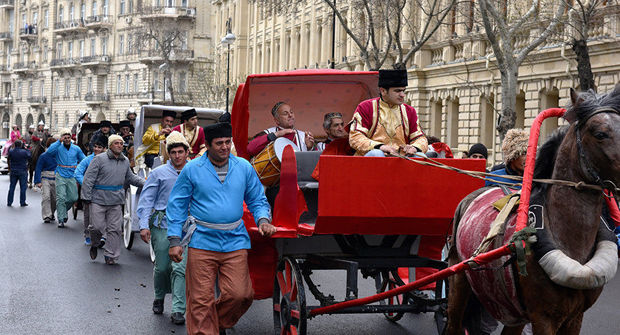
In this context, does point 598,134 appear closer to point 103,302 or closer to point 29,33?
point 103,302

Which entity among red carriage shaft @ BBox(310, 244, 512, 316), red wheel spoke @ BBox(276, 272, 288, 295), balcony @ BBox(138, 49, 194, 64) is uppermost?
balcony @ BBox(138, 49, 194, 64)

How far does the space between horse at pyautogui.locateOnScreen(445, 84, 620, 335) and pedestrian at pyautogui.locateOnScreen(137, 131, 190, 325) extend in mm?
4452

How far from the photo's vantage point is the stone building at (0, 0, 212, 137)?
84375 mm

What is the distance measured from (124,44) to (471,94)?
2527 inches

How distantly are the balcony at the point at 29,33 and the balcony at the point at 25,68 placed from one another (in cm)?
313

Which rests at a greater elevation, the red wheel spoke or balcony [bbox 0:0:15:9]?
balcony [bbox 0:0:15:9]

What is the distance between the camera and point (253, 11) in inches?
2552

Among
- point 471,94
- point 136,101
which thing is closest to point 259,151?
point 471,94

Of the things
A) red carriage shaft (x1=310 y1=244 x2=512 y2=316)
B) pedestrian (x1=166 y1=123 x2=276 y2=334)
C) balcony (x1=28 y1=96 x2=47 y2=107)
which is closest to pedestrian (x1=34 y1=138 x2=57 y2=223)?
pedestrian (x1=166 y1=123 x2=276 y2=334)

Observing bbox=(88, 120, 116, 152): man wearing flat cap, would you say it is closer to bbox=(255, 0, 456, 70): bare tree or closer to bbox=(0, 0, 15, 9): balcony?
bbox=(255, 0, 456, 70): bare tree

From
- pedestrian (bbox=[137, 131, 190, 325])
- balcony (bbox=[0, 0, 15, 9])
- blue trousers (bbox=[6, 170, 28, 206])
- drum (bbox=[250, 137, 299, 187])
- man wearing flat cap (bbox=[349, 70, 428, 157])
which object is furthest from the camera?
balcony (bbox=[0, 0, 15, 9])

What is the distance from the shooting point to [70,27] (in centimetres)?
10088

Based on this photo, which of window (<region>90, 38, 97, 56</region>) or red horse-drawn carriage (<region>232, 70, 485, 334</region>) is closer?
red horse-drawn carriage (<region>232, 70, 485, 334</region>)

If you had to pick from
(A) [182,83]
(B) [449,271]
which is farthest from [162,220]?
(A) [182,83]
